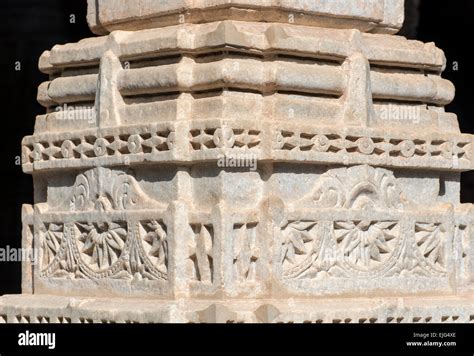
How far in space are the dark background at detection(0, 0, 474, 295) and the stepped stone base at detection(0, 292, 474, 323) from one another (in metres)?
4.26

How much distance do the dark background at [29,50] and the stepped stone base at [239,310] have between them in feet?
14.0

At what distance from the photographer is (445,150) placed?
10695 millimetres

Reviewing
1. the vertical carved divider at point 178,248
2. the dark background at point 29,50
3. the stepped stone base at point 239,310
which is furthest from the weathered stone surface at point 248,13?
the dark background at point 29,50

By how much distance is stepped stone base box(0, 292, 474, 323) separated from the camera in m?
9.73

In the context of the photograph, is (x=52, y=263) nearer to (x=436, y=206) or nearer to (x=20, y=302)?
(x=20, y=302)

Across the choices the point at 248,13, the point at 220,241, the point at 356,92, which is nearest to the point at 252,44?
the point at 248,13

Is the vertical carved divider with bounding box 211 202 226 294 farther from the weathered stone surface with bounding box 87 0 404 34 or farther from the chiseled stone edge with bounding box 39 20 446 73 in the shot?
the weathered stone surface with bounding box 87 0 404 34

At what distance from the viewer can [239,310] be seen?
31.8 ft

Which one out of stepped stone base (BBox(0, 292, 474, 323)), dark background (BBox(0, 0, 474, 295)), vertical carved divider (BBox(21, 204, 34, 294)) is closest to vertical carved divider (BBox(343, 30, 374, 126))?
stepped stone base (BBox(0, 292, 474, 323))

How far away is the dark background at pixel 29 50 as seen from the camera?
15.1 m

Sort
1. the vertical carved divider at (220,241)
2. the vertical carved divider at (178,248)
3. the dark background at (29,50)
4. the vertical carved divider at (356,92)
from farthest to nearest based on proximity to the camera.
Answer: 1. the dark background at (29,50)
2. the vertical carved divider at (356,92)
3. the vertical carved divider at (178,248)
4. the vertical carved divider at (220,241)

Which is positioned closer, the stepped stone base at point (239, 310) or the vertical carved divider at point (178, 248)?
the stepped stone base at point (239, 310)

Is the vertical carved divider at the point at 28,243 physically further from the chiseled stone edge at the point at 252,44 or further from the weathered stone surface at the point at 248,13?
the weathered stone surface at the point at 248,13
